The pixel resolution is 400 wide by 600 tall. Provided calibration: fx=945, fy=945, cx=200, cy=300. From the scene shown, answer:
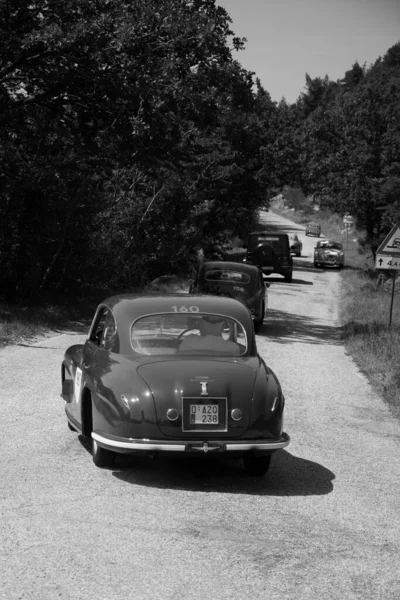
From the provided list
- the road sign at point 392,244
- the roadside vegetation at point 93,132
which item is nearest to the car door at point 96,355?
the roadside vegetation at point 93,132

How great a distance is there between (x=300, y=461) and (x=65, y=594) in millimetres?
4302

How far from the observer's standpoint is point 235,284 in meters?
22.3

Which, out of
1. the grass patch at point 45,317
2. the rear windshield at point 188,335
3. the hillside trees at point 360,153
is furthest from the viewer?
the hillside trees at point 360,153

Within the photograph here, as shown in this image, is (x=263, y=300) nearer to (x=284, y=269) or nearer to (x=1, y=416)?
(x=1, y=416)

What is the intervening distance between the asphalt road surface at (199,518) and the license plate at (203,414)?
53 centimetres

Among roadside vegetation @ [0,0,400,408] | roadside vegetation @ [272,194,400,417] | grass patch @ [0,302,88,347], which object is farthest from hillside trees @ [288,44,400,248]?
grass patch @ [0,302,88,347]

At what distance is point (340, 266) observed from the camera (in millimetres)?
61219

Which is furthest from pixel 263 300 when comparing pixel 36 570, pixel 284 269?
pixel 284 269

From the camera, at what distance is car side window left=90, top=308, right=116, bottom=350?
8641mm

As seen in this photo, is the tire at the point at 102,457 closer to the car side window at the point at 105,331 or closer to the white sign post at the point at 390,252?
the car side window at the point at 105,331

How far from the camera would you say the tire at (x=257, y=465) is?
7.93 meters

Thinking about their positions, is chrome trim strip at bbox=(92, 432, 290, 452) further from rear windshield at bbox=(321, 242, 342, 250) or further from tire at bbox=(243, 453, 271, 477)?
rear windshield at bbox=(321, 242, 342, 250)

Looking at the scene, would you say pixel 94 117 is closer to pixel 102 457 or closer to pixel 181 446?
pixel 102 457

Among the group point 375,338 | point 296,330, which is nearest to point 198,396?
point 375,338
